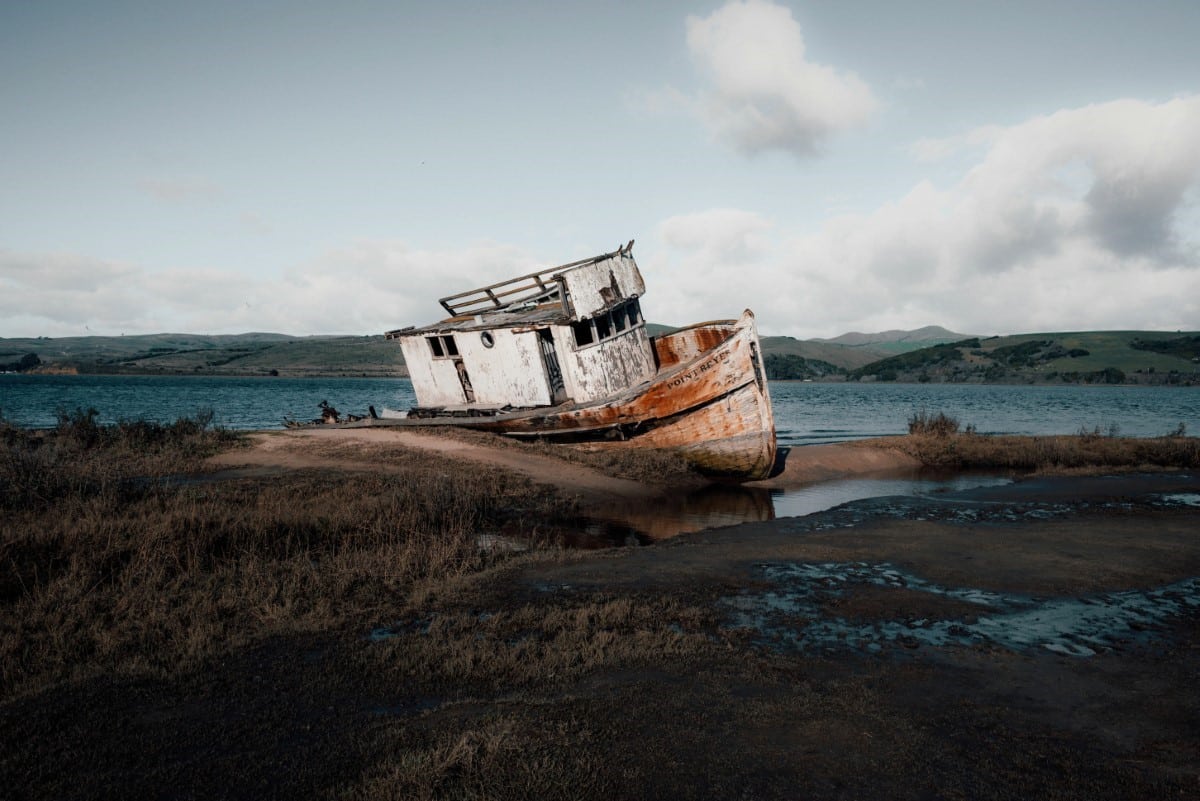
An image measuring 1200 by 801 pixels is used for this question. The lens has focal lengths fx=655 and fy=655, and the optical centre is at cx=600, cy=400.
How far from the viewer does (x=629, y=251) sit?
64.5 ft

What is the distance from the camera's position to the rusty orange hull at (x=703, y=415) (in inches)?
647

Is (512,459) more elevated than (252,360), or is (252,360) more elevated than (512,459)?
(252,360)

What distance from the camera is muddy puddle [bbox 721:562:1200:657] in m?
5.88

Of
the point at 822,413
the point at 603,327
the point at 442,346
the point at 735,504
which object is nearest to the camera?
the point at 735,504

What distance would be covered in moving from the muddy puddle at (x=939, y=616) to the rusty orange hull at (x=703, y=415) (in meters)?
8.79

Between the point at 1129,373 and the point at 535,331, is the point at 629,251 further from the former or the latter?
the point at 1129,373

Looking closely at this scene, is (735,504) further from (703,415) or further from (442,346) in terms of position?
(442,346)

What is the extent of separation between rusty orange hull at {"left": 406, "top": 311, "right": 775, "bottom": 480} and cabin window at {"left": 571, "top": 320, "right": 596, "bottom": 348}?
70.7 inches

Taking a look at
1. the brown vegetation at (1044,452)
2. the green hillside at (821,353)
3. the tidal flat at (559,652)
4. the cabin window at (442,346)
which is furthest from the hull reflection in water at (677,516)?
the green hillside at (821,353)

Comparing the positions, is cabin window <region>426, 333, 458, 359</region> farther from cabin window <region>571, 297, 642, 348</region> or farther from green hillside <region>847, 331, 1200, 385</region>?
green hillside <region>847, 331, 1200, 385</region>

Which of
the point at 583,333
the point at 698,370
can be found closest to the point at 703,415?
the point at 698,370

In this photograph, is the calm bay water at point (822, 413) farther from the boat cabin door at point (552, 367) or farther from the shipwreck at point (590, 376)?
the boat cabin door at point (552, 367)

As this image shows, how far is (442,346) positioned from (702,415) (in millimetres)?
8398

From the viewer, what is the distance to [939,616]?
21.5ft
